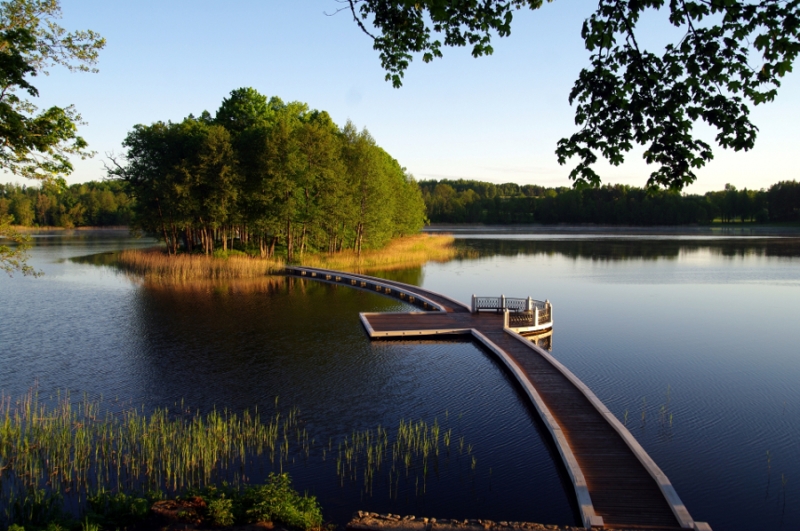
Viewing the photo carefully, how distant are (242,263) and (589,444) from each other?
3325 centimetres

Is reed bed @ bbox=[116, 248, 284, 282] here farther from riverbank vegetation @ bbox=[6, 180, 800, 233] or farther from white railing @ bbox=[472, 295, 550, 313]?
riverbank vegetation @ bbox=[6, 180, 800, 233]

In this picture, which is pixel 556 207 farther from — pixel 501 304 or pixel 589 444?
pixel 589 444

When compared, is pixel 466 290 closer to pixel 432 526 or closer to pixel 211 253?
pixel 211 253

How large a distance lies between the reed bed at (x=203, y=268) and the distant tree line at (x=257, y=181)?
129 inches

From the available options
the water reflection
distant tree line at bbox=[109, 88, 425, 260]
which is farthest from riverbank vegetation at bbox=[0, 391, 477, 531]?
distant tree line at bbox=[109, 88, 425, 260]

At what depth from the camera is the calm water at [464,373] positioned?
31.5ft

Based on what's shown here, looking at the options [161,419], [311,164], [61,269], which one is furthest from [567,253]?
[161,419]

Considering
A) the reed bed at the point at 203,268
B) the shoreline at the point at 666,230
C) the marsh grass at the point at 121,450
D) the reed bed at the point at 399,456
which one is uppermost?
the shoreline at the point at 666,230

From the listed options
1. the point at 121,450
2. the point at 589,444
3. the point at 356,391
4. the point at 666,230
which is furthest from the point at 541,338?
the point at 666,230

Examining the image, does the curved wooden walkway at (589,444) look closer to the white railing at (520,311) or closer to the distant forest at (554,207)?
the white railing at (520,311)

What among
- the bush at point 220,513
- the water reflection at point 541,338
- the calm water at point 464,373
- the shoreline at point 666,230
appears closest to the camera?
the bush at point 220,513

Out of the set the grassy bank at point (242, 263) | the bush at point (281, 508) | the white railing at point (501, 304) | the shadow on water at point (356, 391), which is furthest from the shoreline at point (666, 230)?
the bush at point (281, 508)

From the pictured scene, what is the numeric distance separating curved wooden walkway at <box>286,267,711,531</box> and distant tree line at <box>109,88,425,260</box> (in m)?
24.2

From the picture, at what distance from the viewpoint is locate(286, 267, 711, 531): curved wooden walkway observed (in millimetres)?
7914
